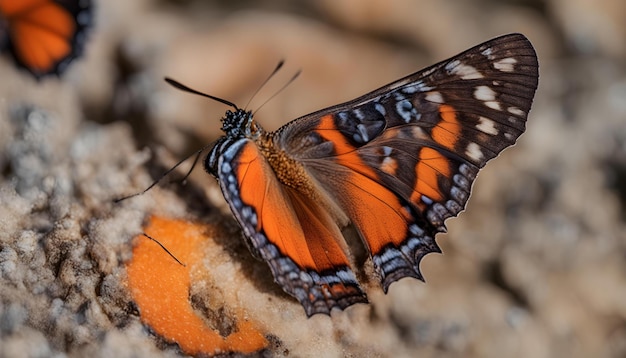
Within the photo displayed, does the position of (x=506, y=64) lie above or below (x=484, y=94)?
above

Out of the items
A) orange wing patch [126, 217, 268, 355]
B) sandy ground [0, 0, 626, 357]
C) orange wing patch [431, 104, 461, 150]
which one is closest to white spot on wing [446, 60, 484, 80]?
orange wing patch [431, 104, 461, 150]

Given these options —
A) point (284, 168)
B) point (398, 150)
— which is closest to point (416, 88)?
point (398, 150)

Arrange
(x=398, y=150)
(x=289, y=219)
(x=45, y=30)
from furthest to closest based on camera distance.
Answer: (x=45, y=30) → (x=398, y=150) → (x=289, y=219)

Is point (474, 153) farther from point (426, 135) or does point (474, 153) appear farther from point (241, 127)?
point (241, 127)

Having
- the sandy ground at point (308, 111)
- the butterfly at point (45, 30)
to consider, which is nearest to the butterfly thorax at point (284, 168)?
the sandy ground at point (308, 111)

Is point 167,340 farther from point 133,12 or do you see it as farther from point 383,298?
point 133,12

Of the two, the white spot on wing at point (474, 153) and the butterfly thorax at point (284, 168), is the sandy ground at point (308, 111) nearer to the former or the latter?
the butterfly thorax at point (284, 168)
